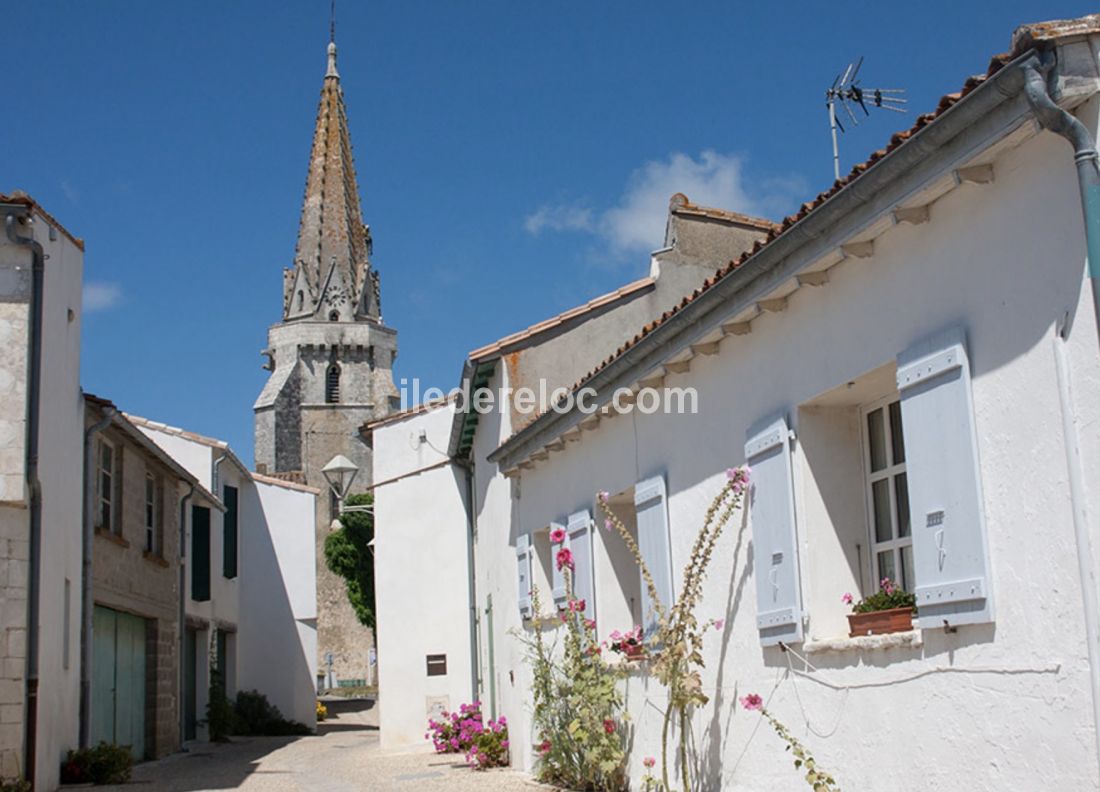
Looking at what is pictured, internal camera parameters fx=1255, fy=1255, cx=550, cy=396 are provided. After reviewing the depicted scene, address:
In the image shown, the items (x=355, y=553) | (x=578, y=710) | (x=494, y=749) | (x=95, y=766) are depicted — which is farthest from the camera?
(x=355, y=553)

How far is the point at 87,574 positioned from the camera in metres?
13.5

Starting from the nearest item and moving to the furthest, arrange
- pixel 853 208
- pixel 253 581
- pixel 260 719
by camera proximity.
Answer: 1. pixel 853 208
2. pixel 260 719
3. pixel 253 581

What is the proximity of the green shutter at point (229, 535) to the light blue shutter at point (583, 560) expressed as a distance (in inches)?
515

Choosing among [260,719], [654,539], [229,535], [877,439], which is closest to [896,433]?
[877,439]

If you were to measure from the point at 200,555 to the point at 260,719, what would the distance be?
4966 millimetres

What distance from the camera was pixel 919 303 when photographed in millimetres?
5652

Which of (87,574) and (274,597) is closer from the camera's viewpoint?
(87,574)

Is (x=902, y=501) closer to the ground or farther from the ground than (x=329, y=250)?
closer to the ground

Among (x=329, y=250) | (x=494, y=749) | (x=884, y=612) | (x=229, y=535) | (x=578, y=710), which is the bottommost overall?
(x=494, y=749)

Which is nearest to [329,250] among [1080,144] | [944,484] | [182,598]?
[182,598]

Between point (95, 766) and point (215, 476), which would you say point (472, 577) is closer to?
point (95, 766)

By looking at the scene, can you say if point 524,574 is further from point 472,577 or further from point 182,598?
point 182,598

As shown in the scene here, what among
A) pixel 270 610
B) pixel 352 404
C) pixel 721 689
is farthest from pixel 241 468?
pixel 352 404

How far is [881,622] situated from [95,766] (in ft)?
30.7
